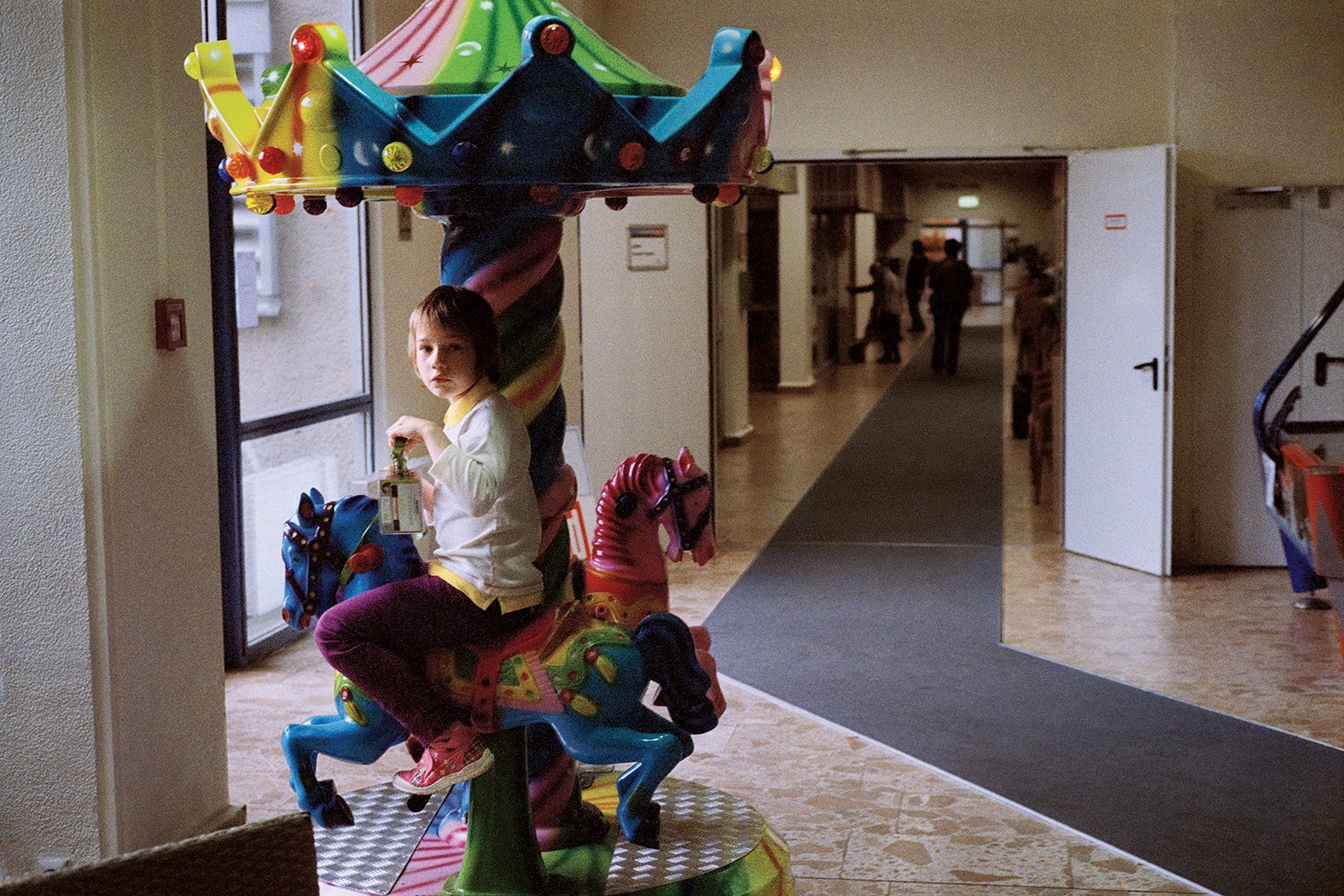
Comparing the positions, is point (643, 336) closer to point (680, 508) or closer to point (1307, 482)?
point (1307, 482)

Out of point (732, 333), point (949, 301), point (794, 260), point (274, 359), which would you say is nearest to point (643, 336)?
point (274, 359)

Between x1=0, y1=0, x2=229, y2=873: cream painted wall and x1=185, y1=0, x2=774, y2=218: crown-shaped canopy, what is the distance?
62 cm

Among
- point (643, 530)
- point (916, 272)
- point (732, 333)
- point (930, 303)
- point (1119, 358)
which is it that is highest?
point (916, 272)

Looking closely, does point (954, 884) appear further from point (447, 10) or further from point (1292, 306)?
point (1292, 306)

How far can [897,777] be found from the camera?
16.2ft

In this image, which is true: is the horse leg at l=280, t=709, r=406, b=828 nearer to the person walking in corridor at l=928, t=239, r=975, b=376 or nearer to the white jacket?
the white jacket

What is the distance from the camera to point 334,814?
11.5ft

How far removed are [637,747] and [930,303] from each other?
57.1 feet

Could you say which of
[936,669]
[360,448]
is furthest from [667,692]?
[360,448]

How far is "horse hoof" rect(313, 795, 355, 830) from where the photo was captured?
137 inches

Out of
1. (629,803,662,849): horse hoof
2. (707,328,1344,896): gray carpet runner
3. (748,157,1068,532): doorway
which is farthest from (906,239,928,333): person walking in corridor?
(629,803,662,849): horse hoof

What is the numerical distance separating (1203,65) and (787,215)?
8957 mm

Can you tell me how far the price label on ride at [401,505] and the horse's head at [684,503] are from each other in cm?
76

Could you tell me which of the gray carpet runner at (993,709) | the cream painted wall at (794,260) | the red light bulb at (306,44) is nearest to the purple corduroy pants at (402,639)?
the red light bulb at (306,44)
